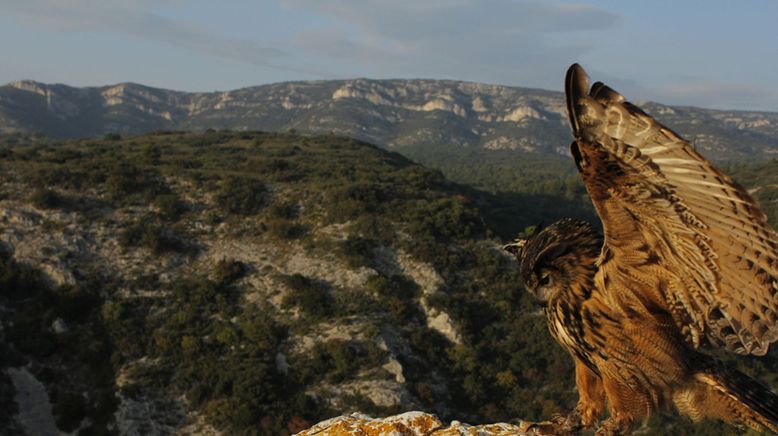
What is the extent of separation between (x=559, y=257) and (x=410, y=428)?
2.27 meters

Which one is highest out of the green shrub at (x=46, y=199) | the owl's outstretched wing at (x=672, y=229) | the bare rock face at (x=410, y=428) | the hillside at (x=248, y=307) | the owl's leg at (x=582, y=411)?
the owl's outstretched wing at (x=672, y=229)

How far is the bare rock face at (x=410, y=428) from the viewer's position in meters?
5.02

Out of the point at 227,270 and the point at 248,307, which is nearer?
the point at 248,307

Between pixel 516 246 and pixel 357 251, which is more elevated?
pixel 516 246

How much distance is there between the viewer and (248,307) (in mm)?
33688

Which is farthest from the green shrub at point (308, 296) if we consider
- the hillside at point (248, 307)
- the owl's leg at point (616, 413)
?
the owl's leg at point (616, 413)

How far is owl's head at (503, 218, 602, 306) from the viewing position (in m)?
3.93

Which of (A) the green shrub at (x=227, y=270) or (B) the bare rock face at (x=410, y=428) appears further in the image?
(A) the green shrub at (x=227, y=270)

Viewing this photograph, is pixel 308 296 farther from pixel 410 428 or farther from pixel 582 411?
pixel 582 411

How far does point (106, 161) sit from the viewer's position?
49.0 m

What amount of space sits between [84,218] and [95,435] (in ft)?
61.6

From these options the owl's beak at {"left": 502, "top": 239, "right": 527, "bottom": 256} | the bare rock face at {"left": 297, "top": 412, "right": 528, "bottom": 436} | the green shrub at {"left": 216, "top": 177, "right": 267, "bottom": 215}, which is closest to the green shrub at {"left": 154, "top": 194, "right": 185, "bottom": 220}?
the green shrub at {"left": 216, "top": 177, "right": 267, "bottom": 215}

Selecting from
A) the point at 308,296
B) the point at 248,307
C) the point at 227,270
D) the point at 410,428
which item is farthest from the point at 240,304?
the point at 410,428

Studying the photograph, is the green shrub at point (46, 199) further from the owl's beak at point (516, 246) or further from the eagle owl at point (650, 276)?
the eagle owl at point (650, 276)
